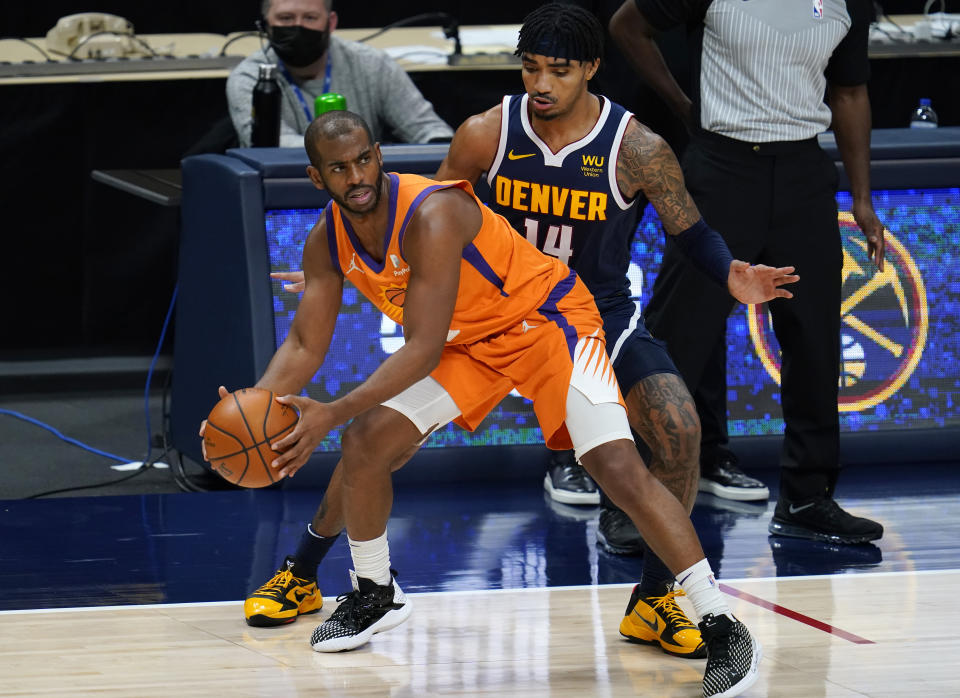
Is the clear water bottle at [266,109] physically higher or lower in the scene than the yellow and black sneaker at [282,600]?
higher

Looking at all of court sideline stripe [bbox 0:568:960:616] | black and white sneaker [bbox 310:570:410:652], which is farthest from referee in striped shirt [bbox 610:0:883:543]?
black and white sneaker [bbox 310:570:410:652]

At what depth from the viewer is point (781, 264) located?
15.9ft

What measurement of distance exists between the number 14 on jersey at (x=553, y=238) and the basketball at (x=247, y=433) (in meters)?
0.96

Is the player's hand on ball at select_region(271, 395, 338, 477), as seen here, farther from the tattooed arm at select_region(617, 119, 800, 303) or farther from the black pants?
the black pants

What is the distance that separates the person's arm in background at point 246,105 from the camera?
245 inches

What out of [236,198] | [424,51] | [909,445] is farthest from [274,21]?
[909,445]

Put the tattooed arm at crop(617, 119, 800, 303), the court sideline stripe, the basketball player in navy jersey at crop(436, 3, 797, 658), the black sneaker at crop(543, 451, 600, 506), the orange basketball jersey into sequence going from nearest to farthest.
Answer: the orange basketball jersey
the basketball player in navy jersey at crop(436, 3, 797, 658)
the tattooed arm at crop(617, 119, 800, 303)
the court sideline stripe
the black sneaker at crop(543, 451, 600, 506)

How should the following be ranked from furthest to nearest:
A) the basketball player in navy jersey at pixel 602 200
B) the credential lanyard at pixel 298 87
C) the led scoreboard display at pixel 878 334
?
the credential lanyard at pixel 298 87 < the led scoreboard display at pixel 878 334 < the basketball player in navy jersey at pixel 602 200

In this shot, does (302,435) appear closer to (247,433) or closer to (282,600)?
(247,433)

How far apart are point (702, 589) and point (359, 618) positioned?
3.13ft

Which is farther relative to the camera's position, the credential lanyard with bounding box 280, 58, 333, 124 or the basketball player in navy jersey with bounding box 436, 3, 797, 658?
the credential lanyard with bounding box 280, 58, 333, 124

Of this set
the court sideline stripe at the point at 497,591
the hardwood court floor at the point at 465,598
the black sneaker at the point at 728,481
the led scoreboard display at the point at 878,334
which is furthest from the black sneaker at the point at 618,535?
the led scoreboard display at the point at 878,334

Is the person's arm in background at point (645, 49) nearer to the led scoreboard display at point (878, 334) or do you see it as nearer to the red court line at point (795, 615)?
the led scoreboard display at point (878, 334)

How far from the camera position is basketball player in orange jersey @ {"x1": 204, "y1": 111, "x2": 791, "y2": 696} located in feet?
11.9
